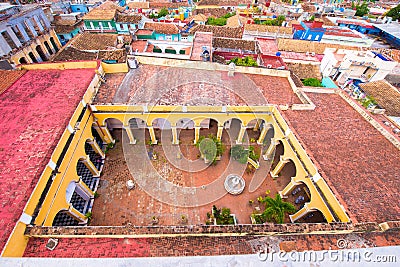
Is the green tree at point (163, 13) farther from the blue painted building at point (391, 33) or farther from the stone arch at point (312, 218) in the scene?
the blue painted building at point (391, 33)

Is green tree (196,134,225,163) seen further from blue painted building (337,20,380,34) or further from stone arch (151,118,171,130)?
blue painted building (337,20,380,34)

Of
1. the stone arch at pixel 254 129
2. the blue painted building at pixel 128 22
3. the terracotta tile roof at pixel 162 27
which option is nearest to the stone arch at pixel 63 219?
the stone arch at pixel 254 129

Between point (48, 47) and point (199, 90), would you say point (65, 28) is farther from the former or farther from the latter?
point (199, 90)

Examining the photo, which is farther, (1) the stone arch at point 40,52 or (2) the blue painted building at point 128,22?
(2) the blue painted building at point 128,22

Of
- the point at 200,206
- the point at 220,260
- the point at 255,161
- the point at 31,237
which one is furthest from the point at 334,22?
the point at 31,237

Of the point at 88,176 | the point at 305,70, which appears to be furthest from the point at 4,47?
the point at 305,70

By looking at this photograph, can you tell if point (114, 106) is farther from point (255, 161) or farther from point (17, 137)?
point (255, 161)
